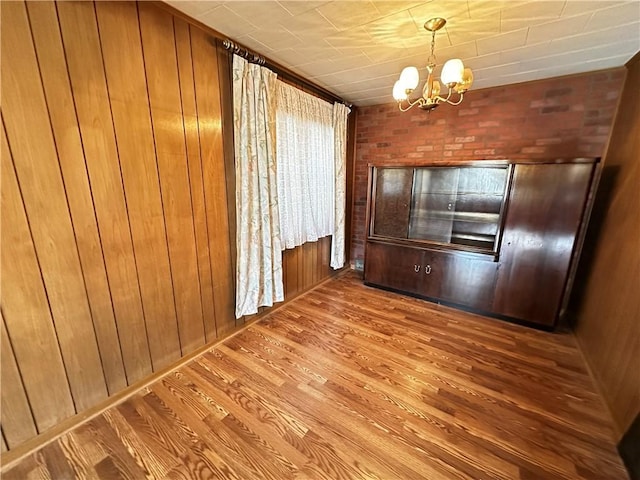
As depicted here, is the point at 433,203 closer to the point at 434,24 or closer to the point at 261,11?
the point at 434,24

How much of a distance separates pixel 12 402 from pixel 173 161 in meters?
1.49

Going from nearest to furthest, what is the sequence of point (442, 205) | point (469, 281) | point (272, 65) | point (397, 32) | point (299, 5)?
1. point (299, 5)
2. point (397, 32)
3. point (272, 65)
4. point (469, 281)
5. point (442, 205)

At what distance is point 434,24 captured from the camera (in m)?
1.69

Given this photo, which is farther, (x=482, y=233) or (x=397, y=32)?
(x=482, y=233)

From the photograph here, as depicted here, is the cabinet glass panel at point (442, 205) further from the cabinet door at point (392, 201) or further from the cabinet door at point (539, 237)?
the cabinet door at point (539, 237)

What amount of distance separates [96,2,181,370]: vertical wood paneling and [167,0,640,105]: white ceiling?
1.28 feet

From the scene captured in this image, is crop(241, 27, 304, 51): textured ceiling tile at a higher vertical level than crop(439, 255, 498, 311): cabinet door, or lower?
higher

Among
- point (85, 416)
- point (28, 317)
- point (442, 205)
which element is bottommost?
point (85, 416)

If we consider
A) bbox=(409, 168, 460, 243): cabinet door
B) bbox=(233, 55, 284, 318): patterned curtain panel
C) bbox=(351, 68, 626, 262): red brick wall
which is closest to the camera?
bbox=(233, 55, 284, 318): patterned curtain panel

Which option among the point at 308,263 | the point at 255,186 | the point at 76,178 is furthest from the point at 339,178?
the point at 76,178

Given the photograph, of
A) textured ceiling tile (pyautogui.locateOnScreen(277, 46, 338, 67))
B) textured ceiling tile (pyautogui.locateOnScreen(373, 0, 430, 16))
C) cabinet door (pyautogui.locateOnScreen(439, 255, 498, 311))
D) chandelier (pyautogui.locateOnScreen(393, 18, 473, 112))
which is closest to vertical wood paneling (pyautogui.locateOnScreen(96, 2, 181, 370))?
textured ceiling tile (pyautogui.locateOnScreen(277, 46, 338, 67))

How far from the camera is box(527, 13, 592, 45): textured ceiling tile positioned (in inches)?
64.4

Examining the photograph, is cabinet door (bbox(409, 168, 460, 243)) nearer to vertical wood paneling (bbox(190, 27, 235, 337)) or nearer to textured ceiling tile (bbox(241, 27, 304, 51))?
textured ceiling tile (bbox(241, 27, 304, 51))

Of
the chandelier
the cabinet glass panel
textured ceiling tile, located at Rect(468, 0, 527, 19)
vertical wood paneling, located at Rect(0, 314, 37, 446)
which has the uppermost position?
textured ceiling tile, located at Rect(468, 0, 527, 19)
